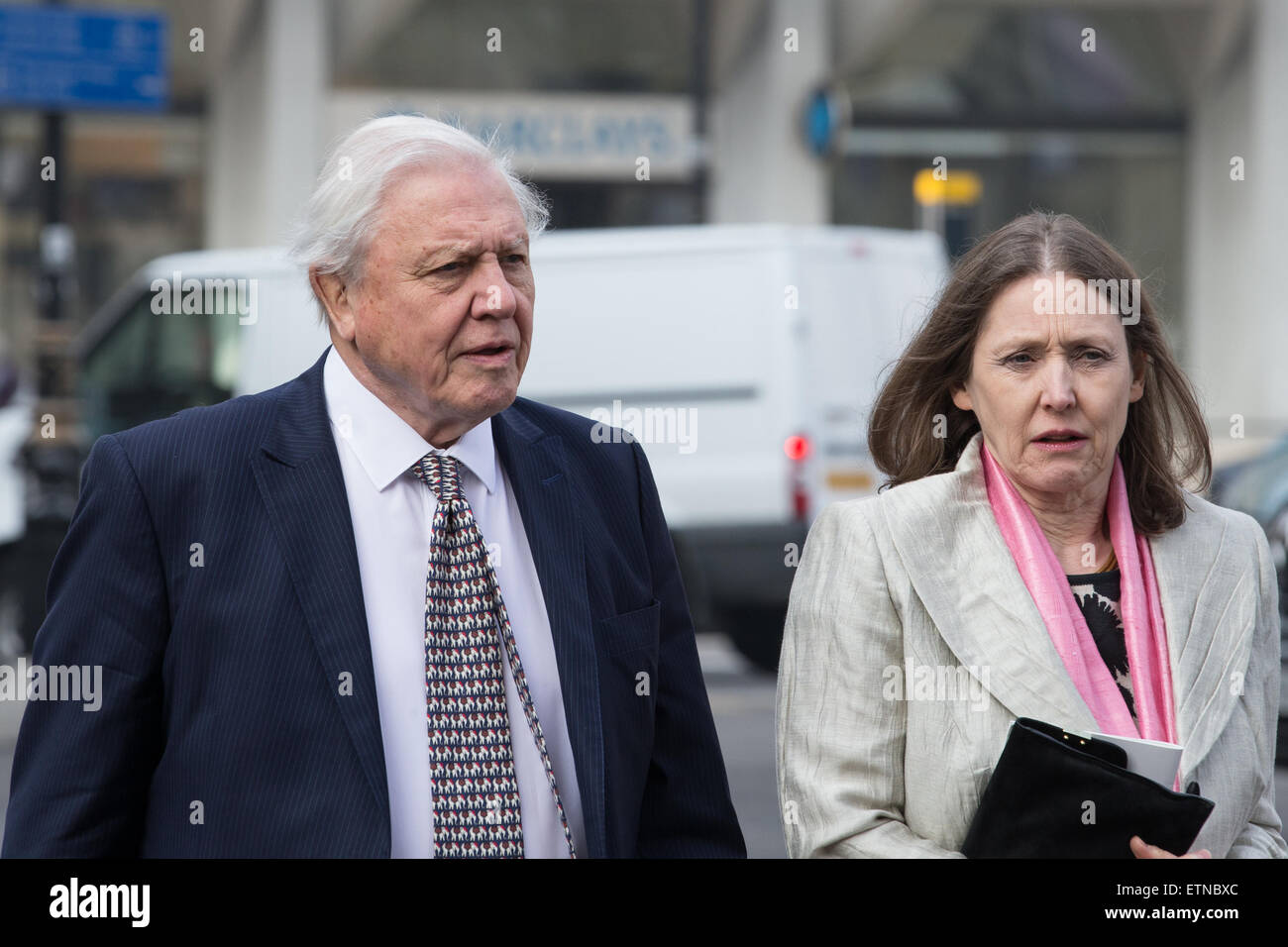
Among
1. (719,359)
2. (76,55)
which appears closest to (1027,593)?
(719,359)

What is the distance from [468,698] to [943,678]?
2.15 ft

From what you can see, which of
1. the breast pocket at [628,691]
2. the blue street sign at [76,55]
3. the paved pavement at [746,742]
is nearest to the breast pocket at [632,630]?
the breast pocket at [628,691]

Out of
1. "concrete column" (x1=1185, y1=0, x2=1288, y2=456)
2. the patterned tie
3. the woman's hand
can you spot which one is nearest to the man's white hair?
the patterned tie

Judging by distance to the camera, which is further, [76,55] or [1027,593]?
[76,55]

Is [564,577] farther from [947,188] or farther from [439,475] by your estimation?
[947,188]

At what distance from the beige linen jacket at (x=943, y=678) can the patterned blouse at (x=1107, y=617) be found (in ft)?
0.22

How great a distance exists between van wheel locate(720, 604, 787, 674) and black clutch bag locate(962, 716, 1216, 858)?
8.34m

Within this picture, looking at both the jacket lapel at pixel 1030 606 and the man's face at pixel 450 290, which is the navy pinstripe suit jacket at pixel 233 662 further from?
the jacket lapel at pixel 1030 606

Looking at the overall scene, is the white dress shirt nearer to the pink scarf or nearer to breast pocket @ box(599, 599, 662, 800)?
breast pocket @ box(599, 599, 662, 800)

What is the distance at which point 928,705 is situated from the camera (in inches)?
96.1

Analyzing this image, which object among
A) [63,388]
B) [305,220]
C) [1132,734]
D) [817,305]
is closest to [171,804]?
[305,220]

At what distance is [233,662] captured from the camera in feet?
7.27

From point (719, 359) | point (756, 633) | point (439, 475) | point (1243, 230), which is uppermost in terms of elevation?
point (1243, 230)
